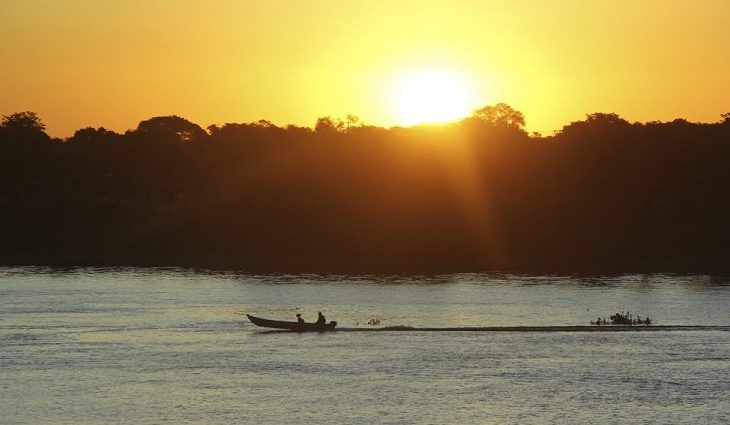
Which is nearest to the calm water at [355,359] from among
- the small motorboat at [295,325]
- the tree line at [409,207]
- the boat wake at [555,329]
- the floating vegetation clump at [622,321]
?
the small motorboat at [295,325]

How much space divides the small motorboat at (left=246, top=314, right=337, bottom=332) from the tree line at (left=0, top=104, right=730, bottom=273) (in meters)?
51.6

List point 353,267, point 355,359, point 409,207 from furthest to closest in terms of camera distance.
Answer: point 409,207 < point 353,267 < point 355,359

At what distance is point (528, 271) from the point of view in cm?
13225

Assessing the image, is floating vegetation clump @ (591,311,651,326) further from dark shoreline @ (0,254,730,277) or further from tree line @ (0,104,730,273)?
tree line @ (0,104,730,273)

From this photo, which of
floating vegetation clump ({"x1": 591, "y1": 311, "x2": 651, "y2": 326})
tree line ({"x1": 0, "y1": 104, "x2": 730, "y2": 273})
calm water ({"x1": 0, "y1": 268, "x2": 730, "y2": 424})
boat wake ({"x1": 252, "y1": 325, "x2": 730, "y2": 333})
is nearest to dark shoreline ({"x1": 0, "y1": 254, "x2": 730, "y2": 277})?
tree line ({"x1": 0, "y1": 104, "x2": 730, "y2": 273})

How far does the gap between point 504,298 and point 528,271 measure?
93.9ft

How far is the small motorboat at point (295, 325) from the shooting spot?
82.1 meters

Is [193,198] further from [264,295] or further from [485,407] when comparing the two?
[485,407]

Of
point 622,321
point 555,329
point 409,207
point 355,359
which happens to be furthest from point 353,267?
point 355,359

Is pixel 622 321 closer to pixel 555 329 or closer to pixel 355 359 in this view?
pixel 555 329

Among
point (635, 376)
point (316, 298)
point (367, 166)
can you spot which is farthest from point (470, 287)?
point (367, 166)

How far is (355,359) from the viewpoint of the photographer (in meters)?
72.4

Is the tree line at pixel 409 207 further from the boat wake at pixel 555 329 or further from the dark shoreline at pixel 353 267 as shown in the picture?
the boat wake at pixel 555 329

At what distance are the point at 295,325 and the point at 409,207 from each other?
285 feet
